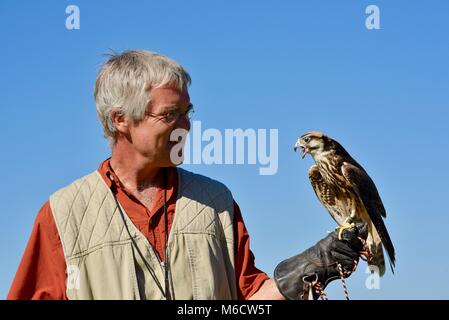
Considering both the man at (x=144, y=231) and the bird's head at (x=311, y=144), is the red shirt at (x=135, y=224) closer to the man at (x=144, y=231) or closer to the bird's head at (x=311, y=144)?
the man at (x=144, y=231)

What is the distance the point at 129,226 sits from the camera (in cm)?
321

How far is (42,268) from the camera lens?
125 inches

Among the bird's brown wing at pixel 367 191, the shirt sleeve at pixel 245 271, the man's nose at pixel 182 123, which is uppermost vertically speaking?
the man's nose at pixel 182 123

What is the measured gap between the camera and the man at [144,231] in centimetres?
312

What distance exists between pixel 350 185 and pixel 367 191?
12 centimetres

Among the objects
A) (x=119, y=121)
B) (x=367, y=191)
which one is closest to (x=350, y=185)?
(x=367, y=191)

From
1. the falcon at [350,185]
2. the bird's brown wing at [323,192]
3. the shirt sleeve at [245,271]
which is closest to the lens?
the shirt sleeve at [245,271]

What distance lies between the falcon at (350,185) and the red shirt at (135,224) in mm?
1086

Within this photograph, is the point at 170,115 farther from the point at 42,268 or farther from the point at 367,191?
the point at 367,191

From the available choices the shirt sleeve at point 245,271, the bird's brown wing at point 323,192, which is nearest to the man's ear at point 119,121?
the shirt sleeve at point 245,271
